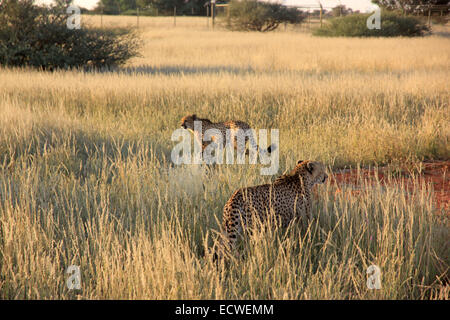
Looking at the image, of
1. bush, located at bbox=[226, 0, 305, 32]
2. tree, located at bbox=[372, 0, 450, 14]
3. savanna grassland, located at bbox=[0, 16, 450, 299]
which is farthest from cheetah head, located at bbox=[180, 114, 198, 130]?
tree, located at bbox=[372, 0, 450, 14]

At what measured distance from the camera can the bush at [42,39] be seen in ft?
41.8

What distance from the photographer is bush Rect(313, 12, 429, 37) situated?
30.4m

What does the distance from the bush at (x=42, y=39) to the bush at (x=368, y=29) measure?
20.3 m

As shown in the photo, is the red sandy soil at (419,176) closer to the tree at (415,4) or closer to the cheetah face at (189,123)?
the cheetah face at (189,123)

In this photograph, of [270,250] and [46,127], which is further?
[46,127]

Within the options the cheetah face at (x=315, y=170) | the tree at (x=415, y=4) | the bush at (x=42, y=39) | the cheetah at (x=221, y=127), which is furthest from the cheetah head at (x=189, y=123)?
the tree at (x=415, y=4)

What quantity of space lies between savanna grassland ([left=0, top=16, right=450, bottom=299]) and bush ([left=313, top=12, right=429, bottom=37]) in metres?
16.3

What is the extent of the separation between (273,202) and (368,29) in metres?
30.0

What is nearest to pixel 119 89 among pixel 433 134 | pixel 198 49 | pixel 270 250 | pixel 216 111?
pixel 216 111

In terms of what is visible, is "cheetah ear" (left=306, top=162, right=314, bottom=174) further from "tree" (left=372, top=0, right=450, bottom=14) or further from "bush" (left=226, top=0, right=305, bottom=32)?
"tree" (left=372, top=0, right=450, bottom=14)
